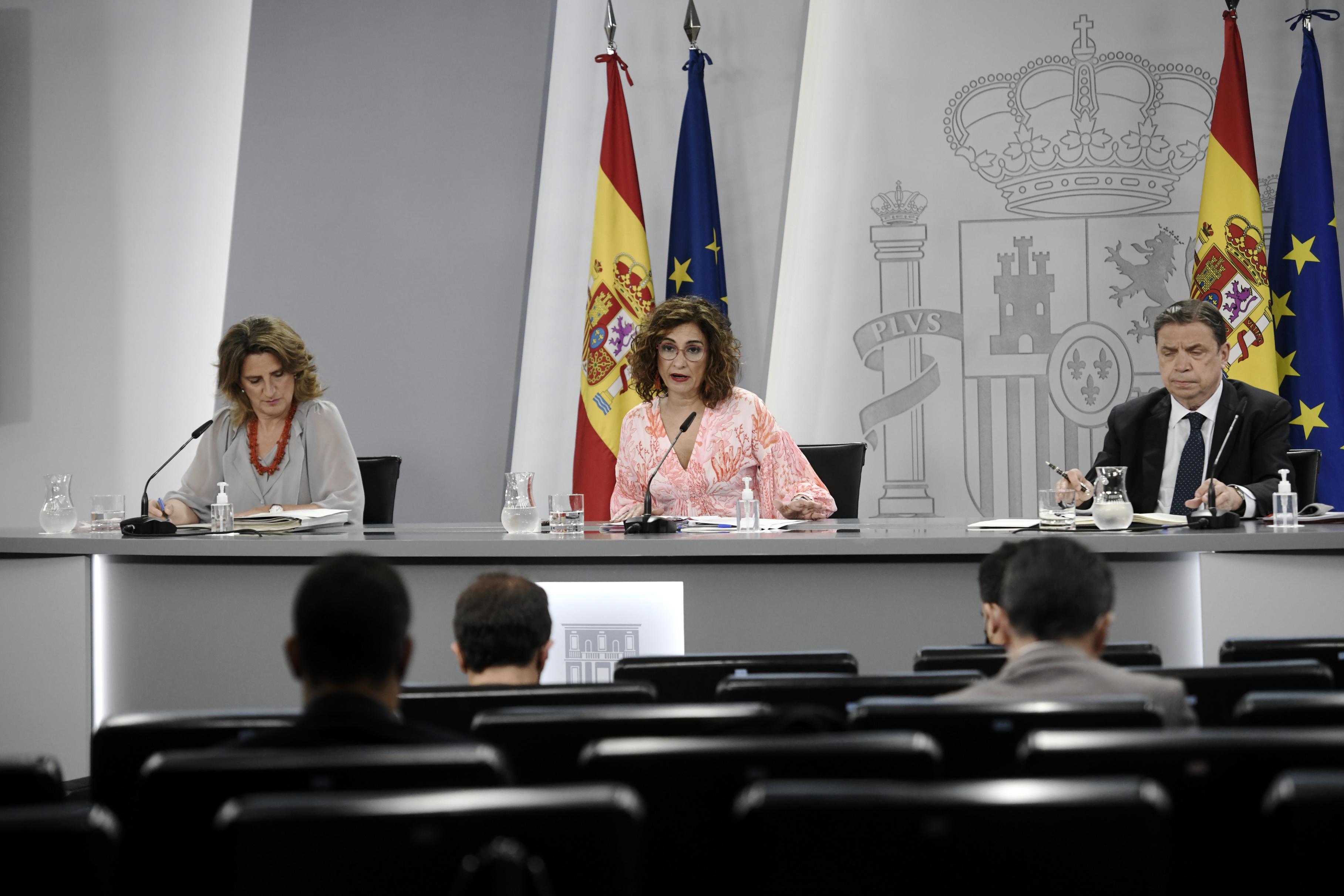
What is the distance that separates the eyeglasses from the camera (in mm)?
3891

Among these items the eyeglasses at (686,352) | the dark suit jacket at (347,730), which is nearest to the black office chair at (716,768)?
the dark suit jacket at (347,730)

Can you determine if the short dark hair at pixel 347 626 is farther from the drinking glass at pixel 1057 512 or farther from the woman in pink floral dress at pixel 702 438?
the woman in pink floral dress at pixel 702 438

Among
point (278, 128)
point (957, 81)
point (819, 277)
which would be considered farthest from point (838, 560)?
point (278, 128)

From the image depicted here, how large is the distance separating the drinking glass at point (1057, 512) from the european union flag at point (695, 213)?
2.29 metres

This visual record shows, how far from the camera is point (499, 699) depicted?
1.70 metres

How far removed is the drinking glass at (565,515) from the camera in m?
3.52

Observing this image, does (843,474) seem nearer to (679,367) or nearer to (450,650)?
(679,367)

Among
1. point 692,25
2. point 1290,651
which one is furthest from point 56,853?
point 692,25

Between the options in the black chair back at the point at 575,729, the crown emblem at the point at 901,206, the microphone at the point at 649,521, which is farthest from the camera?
the crown emblem at the point at 901,206

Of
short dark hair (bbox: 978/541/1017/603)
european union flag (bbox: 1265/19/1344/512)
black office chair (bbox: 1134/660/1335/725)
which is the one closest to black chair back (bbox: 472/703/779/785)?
black office chair (bbox: 1134/660/1335/725)

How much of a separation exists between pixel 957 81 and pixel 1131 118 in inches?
30.8

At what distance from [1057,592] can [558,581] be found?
1776 mm

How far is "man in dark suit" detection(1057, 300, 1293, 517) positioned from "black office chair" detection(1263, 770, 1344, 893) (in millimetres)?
2342

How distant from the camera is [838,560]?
3.15 m
